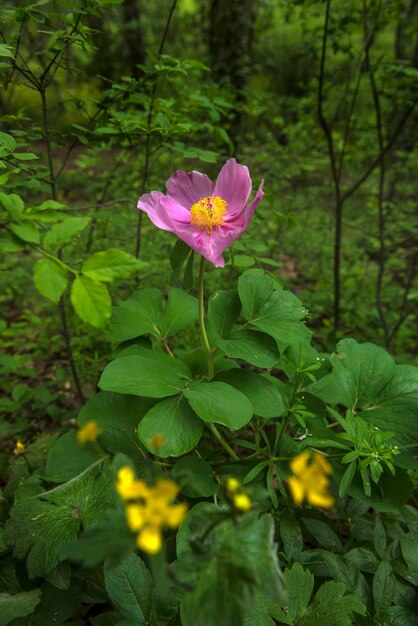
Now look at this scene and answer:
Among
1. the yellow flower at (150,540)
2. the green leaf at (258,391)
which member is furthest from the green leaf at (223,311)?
the yellow flower at (150,540)

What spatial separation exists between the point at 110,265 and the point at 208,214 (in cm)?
43

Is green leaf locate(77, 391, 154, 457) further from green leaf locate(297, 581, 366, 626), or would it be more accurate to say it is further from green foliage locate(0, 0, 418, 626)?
green leaf locate(297, 581, 366, 626)

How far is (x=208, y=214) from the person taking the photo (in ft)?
3.92

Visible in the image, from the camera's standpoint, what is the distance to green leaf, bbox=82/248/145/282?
0.84m

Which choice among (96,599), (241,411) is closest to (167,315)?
(241,411)

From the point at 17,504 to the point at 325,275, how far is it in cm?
311

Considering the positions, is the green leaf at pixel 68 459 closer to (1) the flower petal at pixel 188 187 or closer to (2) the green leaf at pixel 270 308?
(2) the green leaf at pixel 270 308

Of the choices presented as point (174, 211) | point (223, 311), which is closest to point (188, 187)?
point (174, 211)

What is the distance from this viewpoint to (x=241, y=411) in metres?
1.08

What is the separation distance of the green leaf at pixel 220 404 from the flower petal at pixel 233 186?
19.6 inches

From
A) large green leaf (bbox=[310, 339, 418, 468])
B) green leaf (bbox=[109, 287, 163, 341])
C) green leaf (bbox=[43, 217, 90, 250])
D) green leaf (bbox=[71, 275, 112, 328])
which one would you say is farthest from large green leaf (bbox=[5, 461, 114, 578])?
large green leaf (bbox=[310, 339, 418, 468])

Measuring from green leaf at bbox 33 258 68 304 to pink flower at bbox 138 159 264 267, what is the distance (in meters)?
0.35

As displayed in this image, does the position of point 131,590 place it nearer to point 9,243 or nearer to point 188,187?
point 9,243

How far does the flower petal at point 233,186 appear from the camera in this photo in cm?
119
